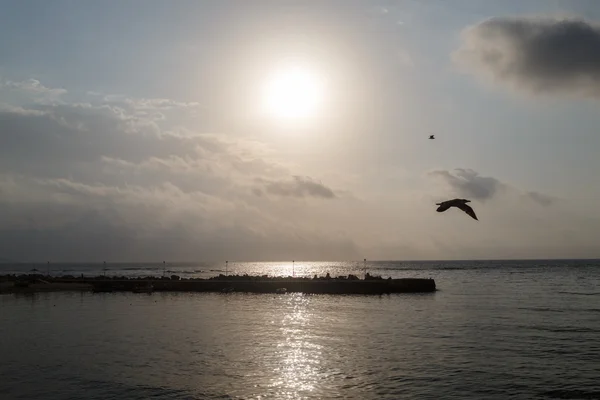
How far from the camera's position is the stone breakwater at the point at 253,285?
274 ft

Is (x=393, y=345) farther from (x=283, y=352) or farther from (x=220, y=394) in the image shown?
(x=220, y=394)

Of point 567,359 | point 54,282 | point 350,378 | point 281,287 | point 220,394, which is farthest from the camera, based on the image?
point 54,282

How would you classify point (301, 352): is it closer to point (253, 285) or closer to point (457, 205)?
point (457, 205)

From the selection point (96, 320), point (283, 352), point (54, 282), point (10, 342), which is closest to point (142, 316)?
point (96, 320)

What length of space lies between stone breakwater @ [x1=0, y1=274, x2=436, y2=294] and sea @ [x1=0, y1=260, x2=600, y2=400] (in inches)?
943

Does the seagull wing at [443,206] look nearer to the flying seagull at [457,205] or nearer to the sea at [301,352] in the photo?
the flying seagull at [457,205]

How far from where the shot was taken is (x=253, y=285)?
8825 centimetres

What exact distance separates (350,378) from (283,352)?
7621 millimetres

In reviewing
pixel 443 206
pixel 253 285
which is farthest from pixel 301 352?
pixel 253 285

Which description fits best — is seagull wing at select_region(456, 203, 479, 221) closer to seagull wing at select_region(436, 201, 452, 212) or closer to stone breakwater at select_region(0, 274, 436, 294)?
seagull wing at select_region(436, 201, 452, 212)

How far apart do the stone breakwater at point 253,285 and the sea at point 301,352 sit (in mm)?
23955

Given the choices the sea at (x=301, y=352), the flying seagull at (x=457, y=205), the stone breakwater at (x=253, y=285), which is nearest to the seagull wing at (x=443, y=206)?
the flying seagull at (x=457, y=205)

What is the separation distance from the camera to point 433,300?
6800 centimetres

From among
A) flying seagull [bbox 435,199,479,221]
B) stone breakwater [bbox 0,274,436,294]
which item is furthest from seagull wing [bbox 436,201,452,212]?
stone breakwater [bbox 0,274,436,294]
